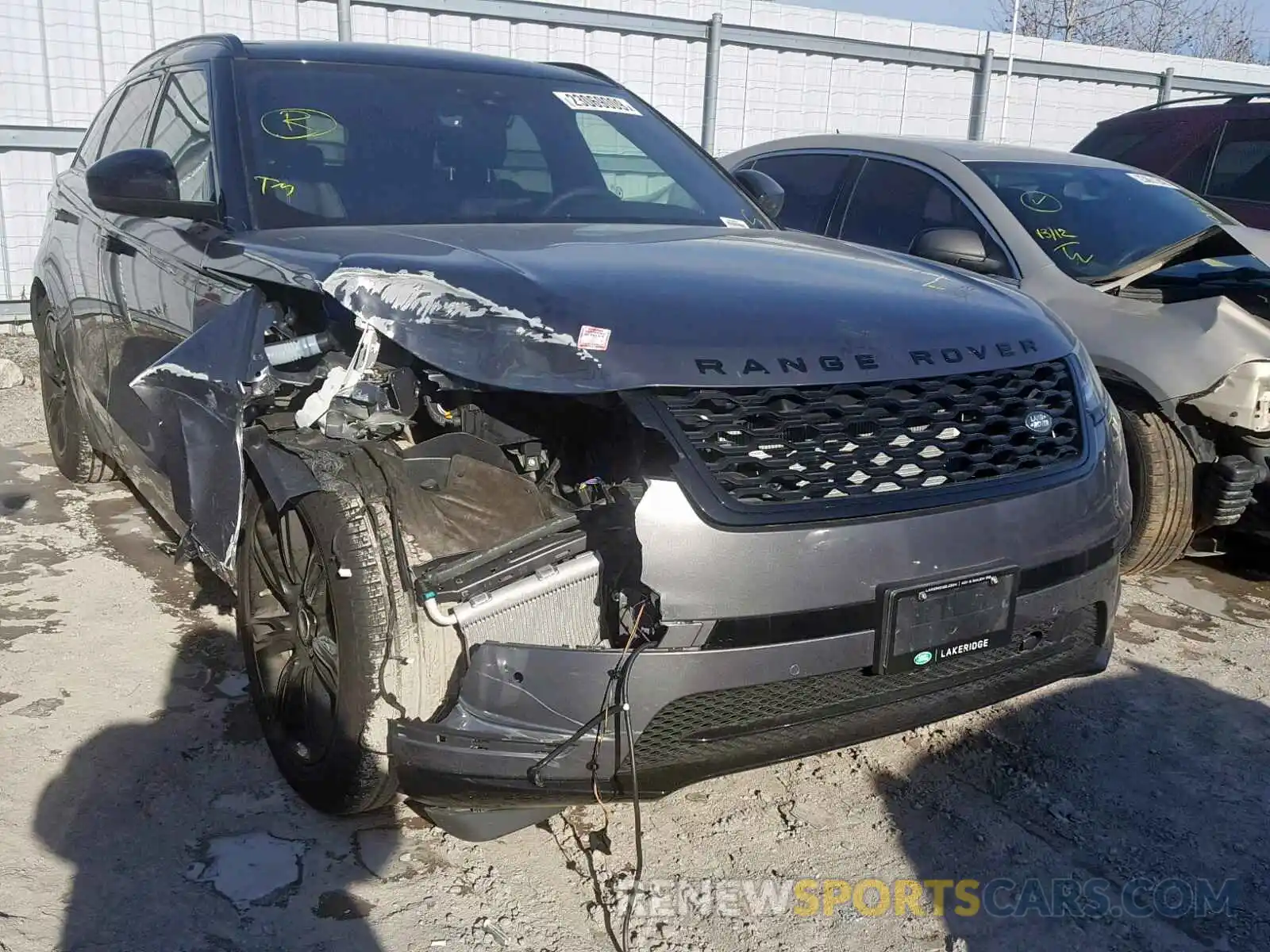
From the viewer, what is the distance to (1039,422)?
2570 millimetres

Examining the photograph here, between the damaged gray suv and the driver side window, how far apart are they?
6.74 ft

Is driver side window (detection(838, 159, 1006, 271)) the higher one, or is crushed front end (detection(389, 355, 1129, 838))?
driver side window (detection(838, 159, 1006, 271))

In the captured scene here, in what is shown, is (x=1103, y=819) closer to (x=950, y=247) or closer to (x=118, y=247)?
(x=950, y=247)

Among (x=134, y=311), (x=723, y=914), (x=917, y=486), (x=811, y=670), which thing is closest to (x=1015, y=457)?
(x=917, y=486)

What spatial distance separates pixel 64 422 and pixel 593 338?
3.84 metres

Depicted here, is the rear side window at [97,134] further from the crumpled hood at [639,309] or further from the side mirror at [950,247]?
the side mirror at [950,247]

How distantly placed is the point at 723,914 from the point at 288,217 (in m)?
2.05

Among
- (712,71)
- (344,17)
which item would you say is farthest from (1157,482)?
(712,71)

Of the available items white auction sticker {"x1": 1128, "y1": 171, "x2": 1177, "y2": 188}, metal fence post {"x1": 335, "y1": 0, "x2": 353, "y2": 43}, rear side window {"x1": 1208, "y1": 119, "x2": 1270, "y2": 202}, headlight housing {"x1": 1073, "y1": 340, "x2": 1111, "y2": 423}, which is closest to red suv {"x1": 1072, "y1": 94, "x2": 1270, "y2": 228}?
rear side window {"x1": 1208, "y1": 119, "x2": 1270, "y2": 202}

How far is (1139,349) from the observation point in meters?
4.01

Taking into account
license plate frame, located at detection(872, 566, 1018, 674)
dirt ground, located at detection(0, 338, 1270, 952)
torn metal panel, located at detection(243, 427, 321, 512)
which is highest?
torn metal panel, located at detection(243, 427, 321, 512)

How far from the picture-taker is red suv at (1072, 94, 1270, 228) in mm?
6746

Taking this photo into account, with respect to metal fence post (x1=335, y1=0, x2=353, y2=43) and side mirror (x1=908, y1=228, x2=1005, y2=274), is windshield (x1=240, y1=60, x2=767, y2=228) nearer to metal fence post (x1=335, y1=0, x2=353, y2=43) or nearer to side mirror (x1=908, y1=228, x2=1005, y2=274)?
side mirror (x1=908, y1=228, x2=1005, y2=274)

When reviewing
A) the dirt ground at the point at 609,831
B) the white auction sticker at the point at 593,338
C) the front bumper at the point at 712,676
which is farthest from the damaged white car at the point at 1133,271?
the white auction sticker at the point at 593,338
